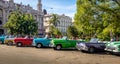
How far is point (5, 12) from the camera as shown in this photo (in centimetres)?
8281

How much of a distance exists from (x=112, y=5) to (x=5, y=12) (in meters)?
63.7

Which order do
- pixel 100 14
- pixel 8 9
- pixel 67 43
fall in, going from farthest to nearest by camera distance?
1. pixel 8 9
2. pixel 100 14
3. pixel 67 43

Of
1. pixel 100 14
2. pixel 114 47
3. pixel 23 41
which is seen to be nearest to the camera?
pixel 114 47

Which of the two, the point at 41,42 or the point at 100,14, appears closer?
the point at 100,14

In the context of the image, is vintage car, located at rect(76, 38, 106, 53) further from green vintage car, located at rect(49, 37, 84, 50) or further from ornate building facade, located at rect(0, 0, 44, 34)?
ornate building facade, located at rect(0, 0, 44, 34)

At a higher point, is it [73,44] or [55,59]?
[73,44]

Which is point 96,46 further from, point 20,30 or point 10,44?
point 20,30

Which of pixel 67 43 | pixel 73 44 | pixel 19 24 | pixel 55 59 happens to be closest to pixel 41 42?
pixel 67 43

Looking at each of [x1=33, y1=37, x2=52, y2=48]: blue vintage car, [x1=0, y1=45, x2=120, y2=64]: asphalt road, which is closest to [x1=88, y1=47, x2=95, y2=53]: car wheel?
[x1=0, y1=45, x2=120, y2=64]: asphalt road

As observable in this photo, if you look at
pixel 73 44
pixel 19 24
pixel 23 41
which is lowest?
pixel 73 44

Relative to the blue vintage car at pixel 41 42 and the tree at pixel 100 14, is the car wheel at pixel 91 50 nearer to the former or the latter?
the tree at pixel 100 14

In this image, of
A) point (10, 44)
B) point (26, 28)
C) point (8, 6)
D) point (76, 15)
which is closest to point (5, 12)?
point (8, 6)

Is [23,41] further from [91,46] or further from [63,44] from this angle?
[91,46]

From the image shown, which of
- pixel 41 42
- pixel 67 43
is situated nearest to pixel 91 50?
pixel 67 43
